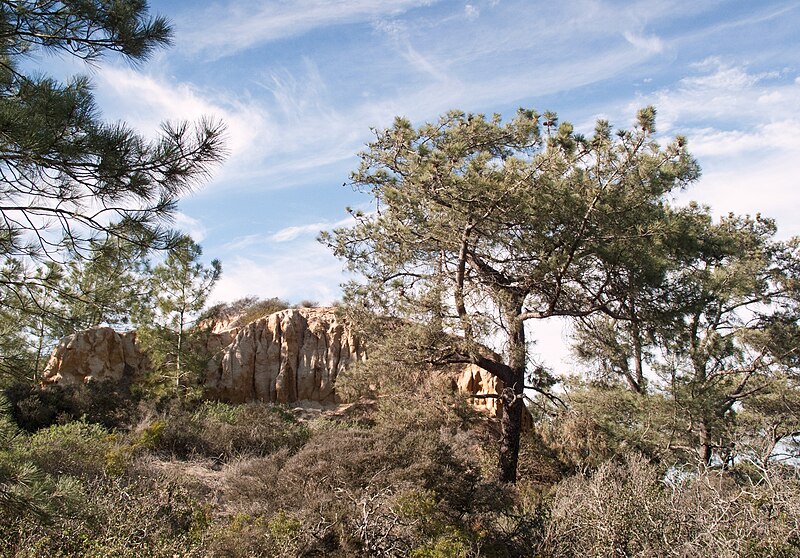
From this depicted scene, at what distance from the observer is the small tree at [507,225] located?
11805mm

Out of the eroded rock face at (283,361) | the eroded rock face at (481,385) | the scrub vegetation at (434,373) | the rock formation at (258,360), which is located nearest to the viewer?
the scrub vegetation at (434,373)

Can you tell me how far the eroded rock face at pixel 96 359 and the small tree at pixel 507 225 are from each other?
26.4 feet

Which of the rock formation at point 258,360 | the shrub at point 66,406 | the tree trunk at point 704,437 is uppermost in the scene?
the rock formation at point 258,360

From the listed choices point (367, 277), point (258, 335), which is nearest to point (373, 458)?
point (367, 277)

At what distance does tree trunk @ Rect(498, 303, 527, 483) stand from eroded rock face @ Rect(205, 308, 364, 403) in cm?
618

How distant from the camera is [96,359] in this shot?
18.3m

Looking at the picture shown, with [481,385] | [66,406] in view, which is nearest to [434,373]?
[481,385]

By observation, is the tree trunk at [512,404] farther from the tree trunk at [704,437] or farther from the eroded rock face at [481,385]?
the tree trunk at [704,437]

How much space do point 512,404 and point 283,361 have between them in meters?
8.02

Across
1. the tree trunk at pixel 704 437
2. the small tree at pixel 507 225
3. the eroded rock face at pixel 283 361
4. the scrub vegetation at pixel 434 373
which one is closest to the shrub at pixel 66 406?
the scrub vegetation at pixel 434 373

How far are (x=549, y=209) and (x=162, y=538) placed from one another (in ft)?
27.1

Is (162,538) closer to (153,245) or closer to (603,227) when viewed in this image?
(153,245)

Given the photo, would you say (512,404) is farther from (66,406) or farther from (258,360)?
(66,406)

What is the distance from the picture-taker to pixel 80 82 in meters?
7.42
